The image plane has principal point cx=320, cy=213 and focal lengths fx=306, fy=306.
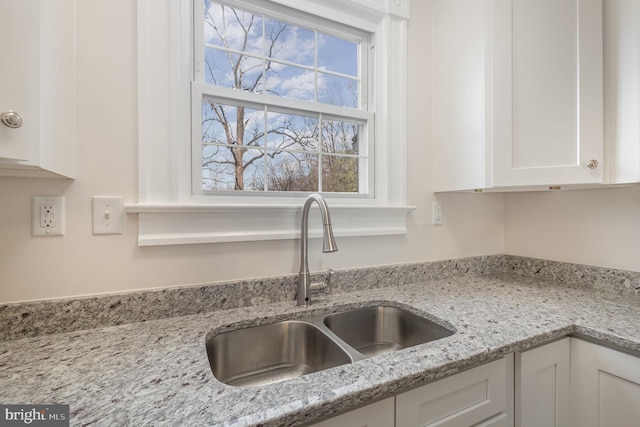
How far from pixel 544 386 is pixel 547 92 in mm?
1040

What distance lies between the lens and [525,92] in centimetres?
122

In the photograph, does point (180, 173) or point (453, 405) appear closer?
point (453, 405)

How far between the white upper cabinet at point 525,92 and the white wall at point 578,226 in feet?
1.34

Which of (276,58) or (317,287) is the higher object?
(276,58)

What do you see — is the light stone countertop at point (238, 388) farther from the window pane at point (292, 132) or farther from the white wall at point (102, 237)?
the window pane at point (292, 132)

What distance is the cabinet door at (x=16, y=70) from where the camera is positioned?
56cm

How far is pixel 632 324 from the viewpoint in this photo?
0.95m

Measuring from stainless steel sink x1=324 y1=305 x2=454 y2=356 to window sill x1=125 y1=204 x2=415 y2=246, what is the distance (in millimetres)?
330

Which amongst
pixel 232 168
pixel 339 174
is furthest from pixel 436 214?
pixel 232 168

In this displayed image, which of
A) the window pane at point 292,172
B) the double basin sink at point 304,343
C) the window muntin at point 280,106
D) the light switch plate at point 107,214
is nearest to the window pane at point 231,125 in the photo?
the window muntin at point 280,106

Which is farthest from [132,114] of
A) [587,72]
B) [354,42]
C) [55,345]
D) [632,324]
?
[632,324]

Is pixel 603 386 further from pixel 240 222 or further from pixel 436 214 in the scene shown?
pixel 240 222

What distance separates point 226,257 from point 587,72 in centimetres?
147
